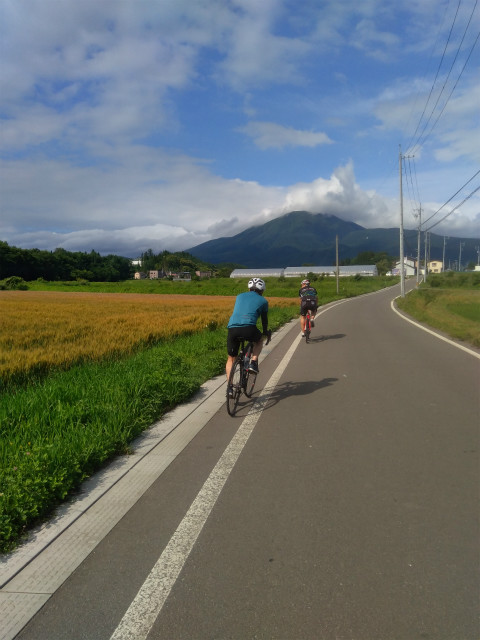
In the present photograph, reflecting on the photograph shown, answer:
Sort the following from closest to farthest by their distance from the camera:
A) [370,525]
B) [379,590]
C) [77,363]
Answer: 1. [379,590]
2. [370,525]
3. [77,363]

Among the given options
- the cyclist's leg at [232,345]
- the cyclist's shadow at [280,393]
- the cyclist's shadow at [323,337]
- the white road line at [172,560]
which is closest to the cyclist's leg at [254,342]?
the cyclist's leg at [232,345]

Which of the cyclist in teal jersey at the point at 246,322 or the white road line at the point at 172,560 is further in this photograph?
the cyclist in teal jersey at the point at 246,322

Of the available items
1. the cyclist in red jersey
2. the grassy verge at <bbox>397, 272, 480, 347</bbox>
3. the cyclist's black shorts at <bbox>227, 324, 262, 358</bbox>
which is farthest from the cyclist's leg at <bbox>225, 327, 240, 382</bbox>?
the grassy verge at <bbox>397, 272, 480, 347</bbox>

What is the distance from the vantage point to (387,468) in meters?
4.01

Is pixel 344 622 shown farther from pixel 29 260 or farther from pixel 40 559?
pixel 29 260

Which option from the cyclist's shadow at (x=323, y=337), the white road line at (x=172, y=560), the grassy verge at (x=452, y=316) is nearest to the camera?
the white road line at (x=172, y=560)

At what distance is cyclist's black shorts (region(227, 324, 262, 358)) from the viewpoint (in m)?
5.96

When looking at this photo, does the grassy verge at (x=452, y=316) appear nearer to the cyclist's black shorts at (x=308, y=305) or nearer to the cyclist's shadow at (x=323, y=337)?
the cyclist's shadow at (x=323, y=337)

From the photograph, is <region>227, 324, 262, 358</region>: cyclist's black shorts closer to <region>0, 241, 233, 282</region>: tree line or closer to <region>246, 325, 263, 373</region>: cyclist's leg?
<region>246, 325, 263, 373</region>: cyclist's leg

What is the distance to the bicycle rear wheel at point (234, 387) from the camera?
226 inches

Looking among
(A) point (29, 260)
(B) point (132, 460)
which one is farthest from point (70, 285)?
(B) point (132, 460)

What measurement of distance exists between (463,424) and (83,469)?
12.9 feet

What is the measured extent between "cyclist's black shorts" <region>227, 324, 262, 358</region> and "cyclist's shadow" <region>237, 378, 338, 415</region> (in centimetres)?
71

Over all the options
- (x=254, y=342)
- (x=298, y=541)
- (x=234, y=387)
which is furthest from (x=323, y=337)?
(x=298, y=541)
